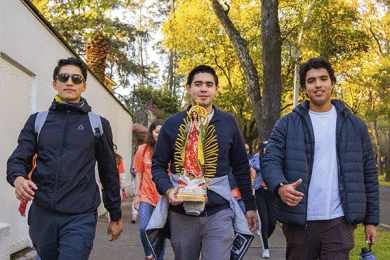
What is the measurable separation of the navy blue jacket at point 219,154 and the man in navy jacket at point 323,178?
0.32m

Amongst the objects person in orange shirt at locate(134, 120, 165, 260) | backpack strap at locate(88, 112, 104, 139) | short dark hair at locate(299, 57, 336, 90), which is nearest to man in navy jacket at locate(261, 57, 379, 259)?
short dark hair at locate(299, 57, 336, 90)

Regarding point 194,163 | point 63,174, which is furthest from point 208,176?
point 63,174

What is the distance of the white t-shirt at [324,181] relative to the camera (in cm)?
352

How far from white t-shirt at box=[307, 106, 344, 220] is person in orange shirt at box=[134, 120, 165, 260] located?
125 inches

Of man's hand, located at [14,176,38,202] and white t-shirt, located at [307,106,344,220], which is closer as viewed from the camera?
man's hand, located at [14,176,38,202]

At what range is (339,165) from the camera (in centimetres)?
356

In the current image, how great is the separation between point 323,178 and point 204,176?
918mm

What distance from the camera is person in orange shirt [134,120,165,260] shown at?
6316 mm

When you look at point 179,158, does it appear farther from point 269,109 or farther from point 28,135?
point 269,109

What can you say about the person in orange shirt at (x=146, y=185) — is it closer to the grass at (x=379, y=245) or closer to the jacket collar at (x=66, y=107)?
the jacket collar at (x=66, y=107)

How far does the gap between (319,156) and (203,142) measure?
91cm

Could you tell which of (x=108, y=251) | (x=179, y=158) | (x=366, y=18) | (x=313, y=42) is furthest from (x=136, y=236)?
(x=366, y=18)

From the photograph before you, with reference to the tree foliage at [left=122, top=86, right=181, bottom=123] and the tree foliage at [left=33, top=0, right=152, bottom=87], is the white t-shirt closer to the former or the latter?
the tree foliage at [left=33, top=0, right=152, bottom=87]

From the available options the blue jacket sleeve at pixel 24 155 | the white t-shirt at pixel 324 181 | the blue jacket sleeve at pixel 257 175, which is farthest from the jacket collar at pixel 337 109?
the blue jacket sleeve at pixel 257 175
